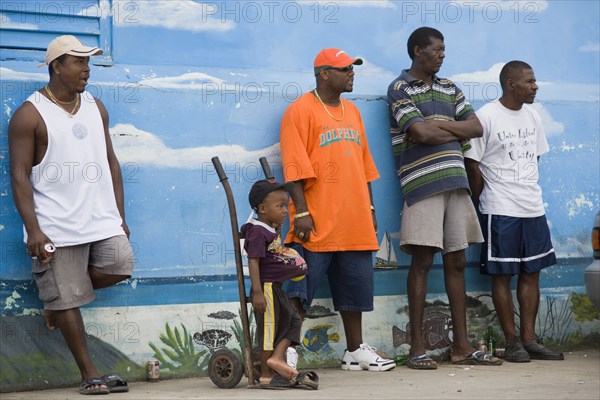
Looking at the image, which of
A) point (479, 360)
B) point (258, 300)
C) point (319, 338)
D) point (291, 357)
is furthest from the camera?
point (479, 360)

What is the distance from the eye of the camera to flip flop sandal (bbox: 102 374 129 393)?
6.34 metres

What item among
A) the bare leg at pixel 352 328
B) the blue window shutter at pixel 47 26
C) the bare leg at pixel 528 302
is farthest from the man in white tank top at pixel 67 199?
the bare leg at pixel 528 302

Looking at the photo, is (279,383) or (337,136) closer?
(279,383)

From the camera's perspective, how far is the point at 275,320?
6.35 meters

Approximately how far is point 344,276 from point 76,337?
1863 millimetres

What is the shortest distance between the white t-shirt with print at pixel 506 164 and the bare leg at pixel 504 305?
499mm

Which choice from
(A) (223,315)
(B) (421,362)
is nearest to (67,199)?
(A) (223,315)

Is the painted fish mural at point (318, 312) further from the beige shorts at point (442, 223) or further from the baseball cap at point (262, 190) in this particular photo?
the baseball cap at point (262, 190)

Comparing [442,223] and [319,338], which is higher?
[442,223]

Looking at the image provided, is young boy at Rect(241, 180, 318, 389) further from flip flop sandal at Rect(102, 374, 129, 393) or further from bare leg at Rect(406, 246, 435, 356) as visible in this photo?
bare leg at Rect(406, 246, 435, 356)

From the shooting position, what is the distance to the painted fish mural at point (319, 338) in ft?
24.3

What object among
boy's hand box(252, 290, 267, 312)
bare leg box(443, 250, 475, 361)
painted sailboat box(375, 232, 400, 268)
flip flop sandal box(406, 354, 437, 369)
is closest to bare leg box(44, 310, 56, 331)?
boy's hand box(252, 290, 267, 312)

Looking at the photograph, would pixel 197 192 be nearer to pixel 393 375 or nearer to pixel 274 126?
pixel 274 126

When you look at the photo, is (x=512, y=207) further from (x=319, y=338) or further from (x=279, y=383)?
(x=279, y=383)
